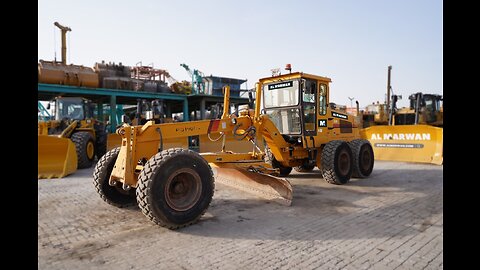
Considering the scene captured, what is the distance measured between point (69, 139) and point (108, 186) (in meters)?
5.11

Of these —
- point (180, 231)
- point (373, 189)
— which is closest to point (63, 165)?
point (180, 231)

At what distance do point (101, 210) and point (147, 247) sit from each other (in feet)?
6.79

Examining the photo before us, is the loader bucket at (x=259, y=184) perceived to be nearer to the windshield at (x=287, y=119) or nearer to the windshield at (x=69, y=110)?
the windshield at (x=287, y=119)

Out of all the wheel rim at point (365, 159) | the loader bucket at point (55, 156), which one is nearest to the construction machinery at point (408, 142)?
the wheel rim at point (365, 159)

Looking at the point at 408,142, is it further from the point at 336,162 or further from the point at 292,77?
the point at 292,77

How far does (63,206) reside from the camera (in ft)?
18.4

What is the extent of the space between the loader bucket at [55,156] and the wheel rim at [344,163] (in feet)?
24.6

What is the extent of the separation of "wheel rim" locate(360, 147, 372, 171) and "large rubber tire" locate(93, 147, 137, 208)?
19.7ft

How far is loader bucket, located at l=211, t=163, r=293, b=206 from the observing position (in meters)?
5.66

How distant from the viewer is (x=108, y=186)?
5.25 m
